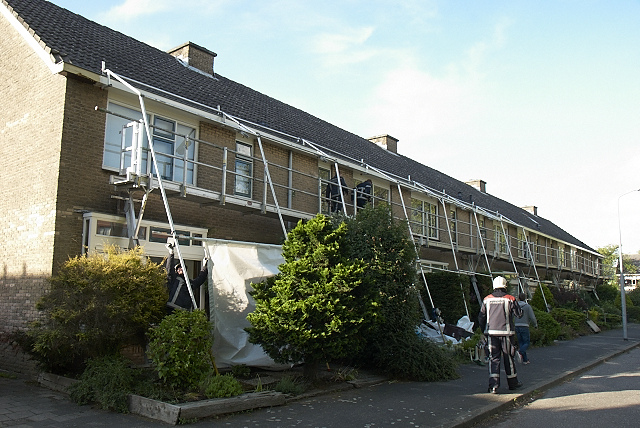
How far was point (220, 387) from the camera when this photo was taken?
7.33 m

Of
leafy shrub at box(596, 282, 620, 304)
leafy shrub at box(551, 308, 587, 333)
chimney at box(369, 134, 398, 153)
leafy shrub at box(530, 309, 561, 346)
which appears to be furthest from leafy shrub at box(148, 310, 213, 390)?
leafy shrub at box(596, 282, 620, 304)

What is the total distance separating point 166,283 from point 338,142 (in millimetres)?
11341

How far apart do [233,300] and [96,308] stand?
259 centimetres

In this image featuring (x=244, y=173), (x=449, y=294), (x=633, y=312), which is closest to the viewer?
(x=244, y=173)

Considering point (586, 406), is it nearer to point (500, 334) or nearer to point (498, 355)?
point (498, 355)

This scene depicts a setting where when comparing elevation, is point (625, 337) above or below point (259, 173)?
below

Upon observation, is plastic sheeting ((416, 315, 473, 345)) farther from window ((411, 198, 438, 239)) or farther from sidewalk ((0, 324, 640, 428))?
window ((411, 198, 438, 239))

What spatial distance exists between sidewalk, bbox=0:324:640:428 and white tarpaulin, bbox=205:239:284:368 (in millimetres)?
1813

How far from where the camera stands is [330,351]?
8305 mm

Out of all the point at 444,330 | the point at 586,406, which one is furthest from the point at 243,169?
the point at 586,406

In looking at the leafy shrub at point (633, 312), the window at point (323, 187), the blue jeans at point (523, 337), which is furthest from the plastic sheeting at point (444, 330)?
→ the leafy shrub at point (633, 312)

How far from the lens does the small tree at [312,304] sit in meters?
8.20

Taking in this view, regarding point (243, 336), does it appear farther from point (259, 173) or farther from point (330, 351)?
point (259, 173)

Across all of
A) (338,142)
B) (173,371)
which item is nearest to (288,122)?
(338,142)
